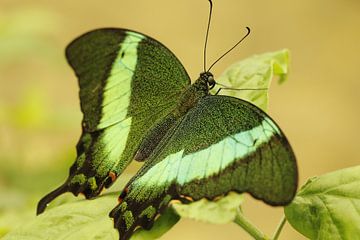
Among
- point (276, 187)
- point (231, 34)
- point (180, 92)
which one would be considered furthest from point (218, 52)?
point (276, 187)

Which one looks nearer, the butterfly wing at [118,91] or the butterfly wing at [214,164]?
the butterfly wing at [214,164]

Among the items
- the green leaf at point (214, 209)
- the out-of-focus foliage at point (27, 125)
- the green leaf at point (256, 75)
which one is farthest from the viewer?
the out-of-focus foliage at point (27, 125)

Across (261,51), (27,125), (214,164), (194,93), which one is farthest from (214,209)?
(261,51)

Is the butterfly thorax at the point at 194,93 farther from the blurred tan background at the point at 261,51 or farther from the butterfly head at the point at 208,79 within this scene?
the blurred tan background at the point at 261,51

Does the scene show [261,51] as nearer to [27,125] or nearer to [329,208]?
[27,125]

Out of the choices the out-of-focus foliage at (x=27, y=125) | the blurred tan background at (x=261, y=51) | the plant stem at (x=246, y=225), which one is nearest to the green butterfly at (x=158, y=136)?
the plant stem at (x=246, y=225)

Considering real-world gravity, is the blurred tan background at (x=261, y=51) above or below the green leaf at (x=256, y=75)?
below

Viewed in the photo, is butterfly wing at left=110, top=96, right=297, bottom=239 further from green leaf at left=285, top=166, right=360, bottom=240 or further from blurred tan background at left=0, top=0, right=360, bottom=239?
blurred tan background at left=0, top=0, right=360, bottom=239
